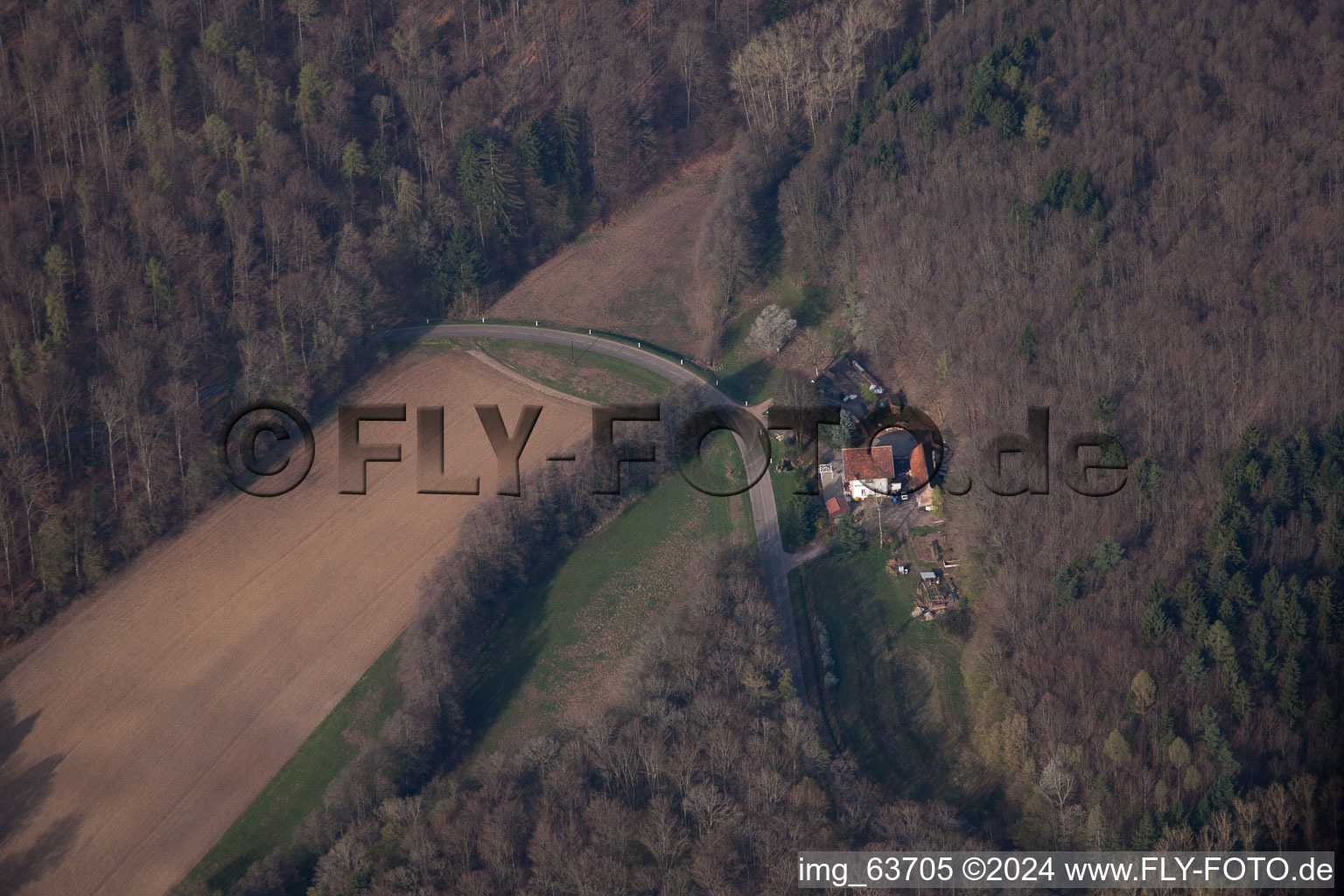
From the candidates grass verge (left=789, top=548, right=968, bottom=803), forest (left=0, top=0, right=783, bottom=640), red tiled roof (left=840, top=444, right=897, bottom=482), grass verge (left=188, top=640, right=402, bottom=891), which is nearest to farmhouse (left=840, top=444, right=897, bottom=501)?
red tiled roof (left=840, top=444, right=897, bottom=482)

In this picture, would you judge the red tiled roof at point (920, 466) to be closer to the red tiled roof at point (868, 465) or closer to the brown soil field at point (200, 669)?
the red tiled roof at point (868, 465)

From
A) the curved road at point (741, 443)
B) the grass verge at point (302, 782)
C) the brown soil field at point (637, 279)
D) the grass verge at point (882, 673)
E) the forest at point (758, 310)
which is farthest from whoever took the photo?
the brown soil field at point (637, 279)

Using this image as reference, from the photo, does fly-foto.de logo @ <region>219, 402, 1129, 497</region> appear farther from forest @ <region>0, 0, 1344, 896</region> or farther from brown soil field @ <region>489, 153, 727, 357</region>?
brown soil field @ <region>489, 153, 727, 357</region>

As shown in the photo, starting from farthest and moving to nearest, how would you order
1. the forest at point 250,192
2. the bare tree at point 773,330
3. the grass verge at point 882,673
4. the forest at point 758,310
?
the bare tree at point 773,330
the forest at point 250,192
the grass verge at point 882,673
the forest at point 758,310

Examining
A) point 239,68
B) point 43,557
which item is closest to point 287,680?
point 43,557

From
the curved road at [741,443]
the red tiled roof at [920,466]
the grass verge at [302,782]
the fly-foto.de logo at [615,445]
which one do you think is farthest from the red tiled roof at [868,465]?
the grass verge at [302,782]

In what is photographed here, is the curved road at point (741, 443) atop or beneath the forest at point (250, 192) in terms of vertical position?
beneath
